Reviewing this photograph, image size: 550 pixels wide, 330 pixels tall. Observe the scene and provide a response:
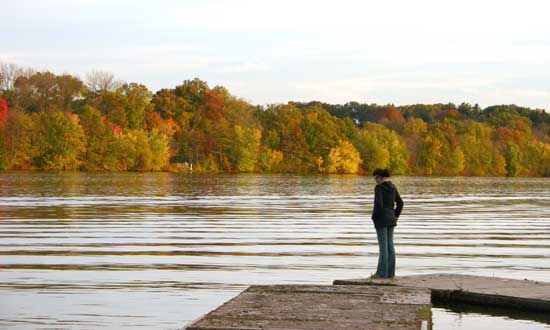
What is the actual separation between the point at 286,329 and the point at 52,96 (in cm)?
12532

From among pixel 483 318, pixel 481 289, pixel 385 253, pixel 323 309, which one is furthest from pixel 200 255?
pixel 323 309

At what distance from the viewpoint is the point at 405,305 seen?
13.0 meters

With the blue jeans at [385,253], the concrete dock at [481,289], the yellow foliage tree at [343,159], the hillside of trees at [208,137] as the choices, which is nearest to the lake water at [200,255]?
the concrete dock at [481,289]

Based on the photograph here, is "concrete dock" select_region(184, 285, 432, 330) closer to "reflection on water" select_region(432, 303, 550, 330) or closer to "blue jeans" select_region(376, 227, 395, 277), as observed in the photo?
"reflection on water" select_region(432, 303, 550, 330)

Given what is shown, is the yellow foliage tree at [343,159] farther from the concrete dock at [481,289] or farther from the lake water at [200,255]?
the concrete dock at [481,289]

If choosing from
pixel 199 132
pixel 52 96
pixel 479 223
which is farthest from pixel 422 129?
pixel 479 223

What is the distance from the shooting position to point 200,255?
21656mm

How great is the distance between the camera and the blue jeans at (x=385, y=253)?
633 inches

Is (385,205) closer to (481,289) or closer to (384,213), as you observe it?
(384,213)

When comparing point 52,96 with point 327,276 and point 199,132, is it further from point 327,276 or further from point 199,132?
point 327,276

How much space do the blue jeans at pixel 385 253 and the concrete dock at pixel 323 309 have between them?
1.20 metres

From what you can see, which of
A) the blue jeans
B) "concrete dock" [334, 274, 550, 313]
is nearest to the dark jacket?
the blue jeans

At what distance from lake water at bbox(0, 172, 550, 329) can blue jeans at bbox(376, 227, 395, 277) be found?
1.69m

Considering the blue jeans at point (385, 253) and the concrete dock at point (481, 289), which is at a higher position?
the blue jeans at point (385, 253)
